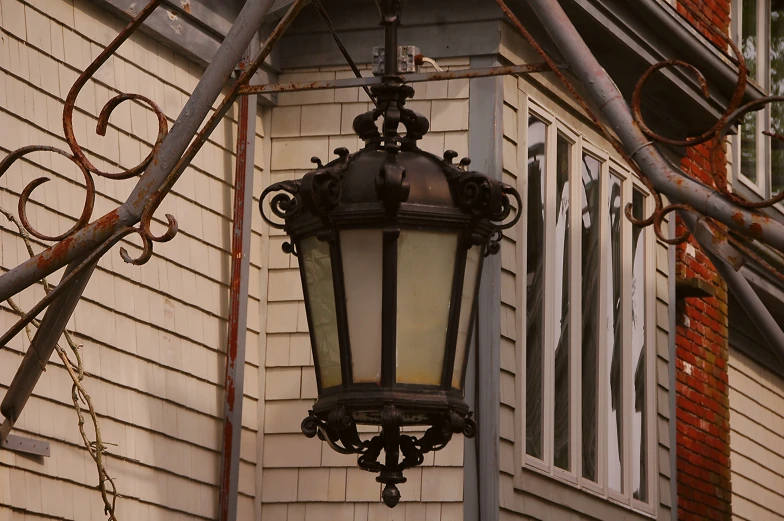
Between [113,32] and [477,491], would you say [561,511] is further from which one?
[113,32]

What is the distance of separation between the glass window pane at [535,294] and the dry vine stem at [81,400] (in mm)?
2507

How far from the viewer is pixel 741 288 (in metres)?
4.09

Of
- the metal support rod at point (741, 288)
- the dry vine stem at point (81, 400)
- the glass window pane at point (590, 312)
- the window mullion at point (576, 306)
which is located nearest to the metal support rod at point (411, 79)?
the metal support rod at point (741, 288)

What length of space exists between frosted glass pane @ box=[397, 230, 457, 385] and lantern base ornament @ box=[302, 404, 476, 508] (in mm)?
127

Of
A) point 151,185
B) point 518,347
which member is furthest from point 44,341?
point 518,347

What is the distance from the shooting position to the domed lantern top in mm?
3828

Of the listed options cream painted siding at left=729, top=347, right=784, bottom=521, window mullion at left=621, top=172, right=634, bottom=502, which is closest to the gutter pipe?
window mullion at left=621, top=172, right=634, bottom=502

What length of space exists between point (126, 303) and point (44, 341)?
271 cm

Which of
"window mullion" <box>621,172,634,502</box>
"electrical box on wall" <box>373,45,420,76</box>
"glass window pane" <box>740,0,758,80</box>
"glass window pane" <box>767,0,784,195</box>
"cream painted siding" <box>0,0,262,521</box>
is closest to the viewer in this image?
"electrical box on wall" <box>373,45,420,76</box>

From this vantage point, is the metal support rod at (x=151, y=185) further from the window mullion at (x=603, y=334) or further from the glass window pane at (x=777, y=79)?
the glass window pane at (x=777, y=79)

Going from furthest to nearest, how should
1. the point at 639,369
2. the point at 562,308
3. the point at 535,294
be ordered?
1. the point at 639,369
2. the point at 562,308
3. the point at 535,294

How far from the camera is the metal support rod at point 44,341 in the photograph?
12.0 feet

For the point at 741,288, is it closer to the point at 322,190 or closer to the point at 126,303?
the point at 322,190

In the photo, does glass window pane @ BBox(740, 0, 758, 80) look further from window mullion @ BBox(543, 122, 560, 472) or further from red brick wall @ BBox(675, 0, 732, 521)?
window mullion @ BBox(543, 122, 560, 472)
